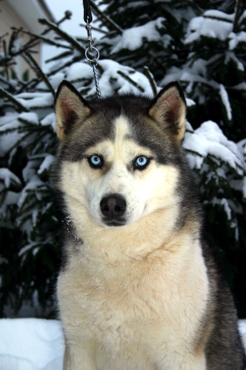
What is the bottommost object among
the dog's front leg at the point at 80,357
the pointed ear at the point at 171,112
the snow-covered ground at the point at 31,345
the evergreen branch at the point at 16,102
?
the snow-covered ground at the point at 31,345

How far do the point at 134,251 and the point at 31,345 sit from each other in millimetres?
1508

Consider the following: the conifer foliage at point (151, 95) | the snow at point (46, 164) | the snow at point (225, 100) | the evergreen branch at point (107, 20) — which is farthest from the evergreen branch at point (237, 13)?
the snow at point (46, 164)

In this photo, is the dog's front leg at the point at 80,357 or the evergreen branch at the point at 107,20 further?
the evergreen branch at the point at 107,20

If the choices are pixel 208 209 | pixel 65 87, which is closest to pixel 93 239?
pixel 65 87

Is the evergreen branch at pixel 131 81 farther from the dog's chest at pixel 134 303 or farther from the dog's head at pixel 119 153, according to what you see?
the dog's chest at pixel 134 303

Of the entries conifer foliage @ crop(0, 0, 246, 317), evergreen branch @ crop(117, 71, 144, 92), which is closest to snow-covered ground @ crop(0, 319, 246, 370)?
conifer foliage @ crop(0, 0, 246, 317)

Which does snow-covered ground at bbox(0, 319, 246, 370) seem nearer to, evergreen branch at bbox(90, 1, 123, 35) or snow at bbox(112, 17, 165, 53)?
snow at bbox(112, 17, 165, 53)

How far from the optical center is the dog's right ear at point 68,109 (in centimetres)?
202

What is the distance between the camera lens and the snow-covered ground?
2637mm

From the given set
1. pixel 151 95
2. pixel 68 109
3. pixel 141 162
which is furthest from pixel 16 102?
pixel 141 162

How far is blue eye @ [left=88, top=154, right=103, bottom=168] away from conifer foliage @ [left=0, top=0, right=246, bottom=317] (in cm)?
139

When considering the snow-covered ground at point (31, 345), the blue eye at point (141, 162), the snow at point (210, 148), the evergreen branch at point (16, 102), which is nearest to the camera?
the blue eye at point (141, 162)

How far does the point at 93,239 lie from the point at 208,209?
6.47 ft

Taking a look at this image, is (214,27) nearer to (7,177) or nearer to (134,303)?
(7,177)
